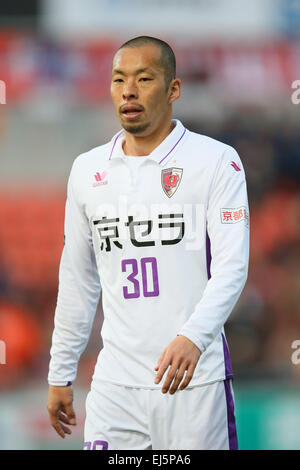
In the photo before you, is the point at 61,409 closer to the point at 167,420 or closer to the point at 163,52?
the point at 167,420

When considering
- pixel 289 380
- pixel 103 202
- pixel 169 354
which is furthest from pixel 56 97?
pixel 169 354

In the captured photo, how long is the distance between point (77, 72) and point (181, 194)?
660 cm

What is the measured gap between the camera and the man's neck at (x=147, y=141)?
3846 mm

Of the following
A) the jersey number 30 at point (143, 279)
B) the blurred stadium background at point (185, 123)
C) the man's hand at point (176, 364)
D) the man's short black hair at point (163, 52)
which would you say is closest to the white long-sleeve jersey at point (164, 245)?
the jersey number 30 at point (143, 279)

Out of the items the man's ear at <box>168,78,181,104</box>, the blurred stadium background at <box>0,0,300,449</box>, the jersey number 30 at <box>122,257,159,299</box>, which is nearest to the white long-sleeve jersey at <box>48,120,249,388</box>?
the jersey number 30 at <box>122,257,159,299</box>

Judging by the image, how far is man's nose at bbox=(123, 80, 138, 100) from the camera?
12.0 feet

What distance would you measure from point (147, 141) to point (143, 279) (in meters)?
0.58

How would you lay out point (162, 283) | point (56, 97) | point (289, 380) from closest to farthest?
1. point (162, 283)
2. point (289, 380)
3. point (56, 97)

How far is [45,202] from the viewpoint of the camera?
33.9ft

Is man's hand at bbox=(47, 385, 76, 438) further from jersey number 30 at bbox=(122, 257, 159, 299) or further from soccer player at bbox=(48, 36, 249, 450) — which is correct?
jersey number 30 at bbox=(122, 257, 159, 299)

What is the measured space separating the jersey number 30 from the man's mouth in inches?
22.0

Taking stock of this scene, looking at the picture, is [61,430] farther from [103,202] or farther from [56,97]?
[56,97]

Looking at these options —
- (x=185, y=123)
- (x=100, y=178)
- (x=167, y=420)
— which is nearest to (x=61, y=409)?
(x=167, y=420)

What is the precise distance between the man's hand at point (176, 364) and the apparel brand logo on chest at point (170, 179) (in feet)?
2.33
